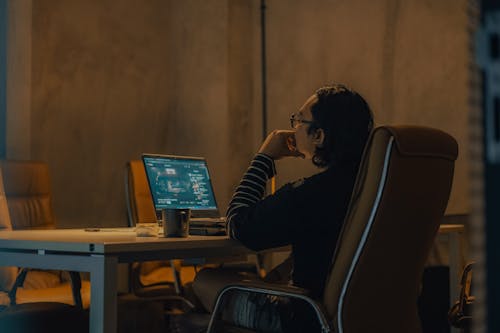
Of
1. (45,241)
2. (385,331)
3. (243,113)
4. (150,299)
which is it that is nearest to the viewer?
(385,331)

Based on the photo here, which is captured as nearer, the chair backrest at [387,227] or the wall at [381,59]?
the chair backrest at [387,227]

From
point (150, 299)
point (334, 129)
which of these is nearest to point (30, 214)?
point (150, 299)

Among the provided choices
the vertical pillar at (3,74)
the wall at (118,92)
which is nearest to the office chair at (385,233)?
the vertical pillar at (3,74)

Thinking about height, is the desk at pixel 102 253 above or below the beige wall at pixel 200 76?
below

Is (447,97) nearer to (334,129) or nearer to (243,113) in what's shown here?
(243,113)

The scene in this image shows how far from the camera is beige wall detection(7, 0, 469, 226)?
4.76m

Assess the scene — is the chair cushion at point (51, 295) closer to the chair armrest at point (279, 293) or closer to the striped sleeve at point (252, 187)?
the striped sleeve at point (252, 187)

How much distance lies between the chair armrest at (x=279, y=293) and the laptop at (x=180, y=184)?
0.81m

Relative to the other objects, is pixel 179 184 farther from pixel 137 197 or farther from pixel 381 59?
pixel 381 59

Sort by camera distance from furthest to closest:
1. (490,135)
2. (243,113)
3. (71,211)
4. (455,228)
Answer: (243,113) → (71,211) → (455,228) → (490,135)

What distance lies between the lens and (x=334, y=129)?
222 centimetres

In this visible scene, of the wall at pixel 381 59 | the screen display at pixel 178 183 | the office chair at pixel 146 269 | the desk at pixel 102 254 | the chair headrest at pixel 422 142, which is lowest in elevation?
the office chair at pixel 146 269

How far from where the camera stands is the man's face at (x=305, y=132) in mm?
2281

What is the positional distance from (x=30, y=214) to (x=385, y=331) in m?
2.34
